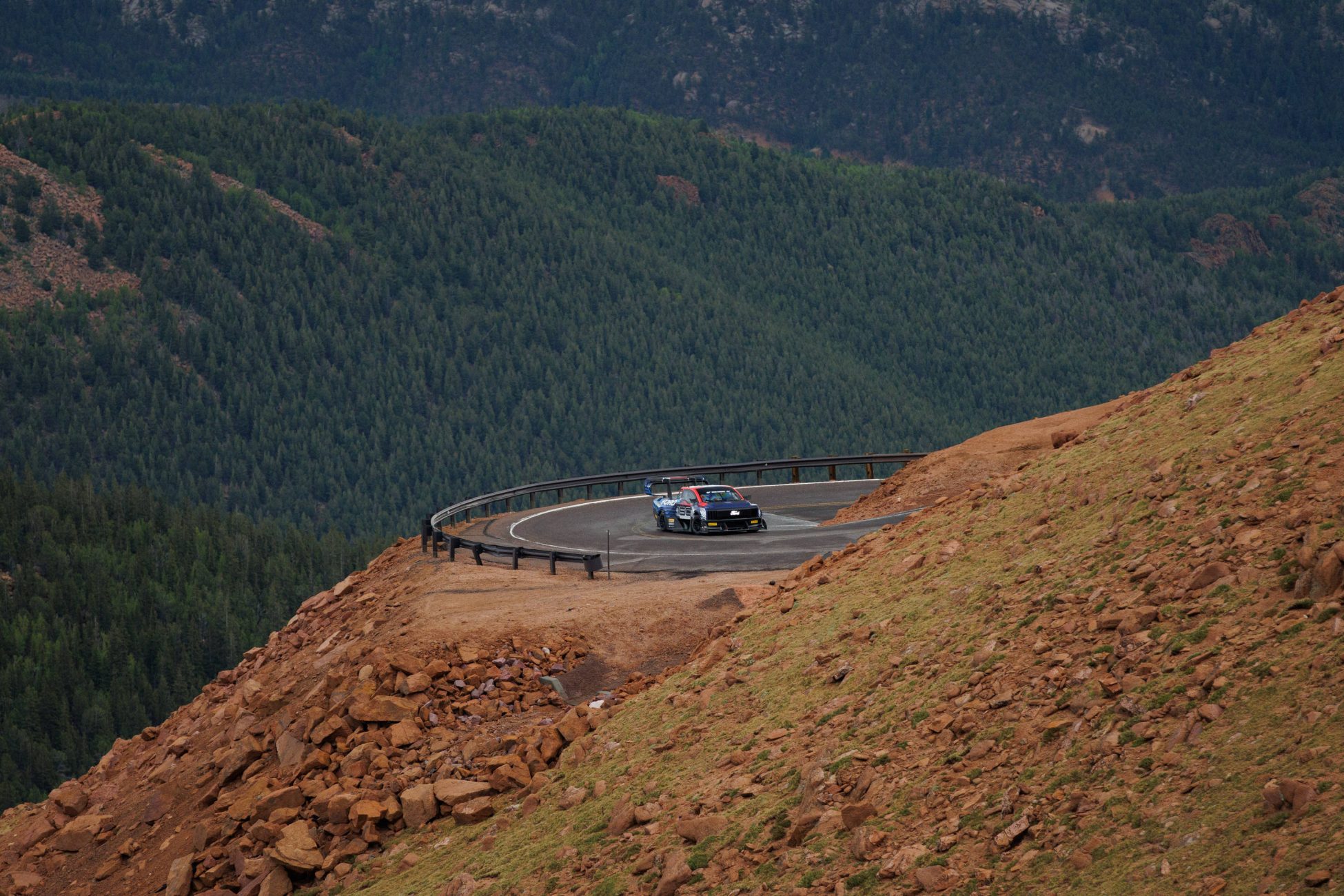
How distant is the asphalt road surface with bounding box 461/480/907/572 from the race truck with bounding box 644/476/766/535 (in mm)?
368

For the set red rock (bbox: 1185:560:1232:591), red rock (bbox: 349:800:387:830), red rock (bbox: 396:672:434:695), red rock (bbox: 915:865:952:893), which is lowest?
red rock (bbox: 349:800:387:830)

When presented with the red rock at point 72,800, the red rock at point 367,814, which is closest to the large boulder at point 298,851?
the red rock at point 367,814

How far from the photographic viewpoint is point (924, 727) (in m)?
14.1

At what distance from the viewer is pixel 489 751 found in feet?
64.6

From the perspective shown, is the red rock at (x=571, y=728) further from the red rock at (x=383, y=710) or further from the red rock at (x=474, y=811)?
the red rock at (x=383, y=710)

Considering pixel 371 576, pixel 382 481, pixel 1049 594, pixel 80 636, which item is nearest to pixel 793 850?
pixel 1049 594

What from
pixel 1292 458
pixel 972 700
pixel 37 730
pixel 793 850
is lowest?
pixel 37 730

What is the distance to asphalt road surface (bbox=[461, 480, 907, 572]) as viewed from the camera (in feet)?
103

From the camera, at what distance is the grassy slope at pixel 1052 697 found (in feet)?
36.7

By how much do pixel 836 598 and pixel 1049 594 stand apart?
16.0 feet

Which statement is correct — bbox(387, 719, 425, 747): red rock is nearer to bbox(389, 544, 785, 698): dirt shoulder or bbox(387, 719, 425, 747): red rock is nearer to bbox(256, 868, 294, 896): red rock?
bbox(389, 544, 785, 698): dirt shoulder

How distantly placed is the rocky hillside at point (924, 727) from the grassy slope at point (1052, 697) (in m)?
0.04

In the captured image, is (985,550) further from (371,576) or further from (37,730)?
(37,730)

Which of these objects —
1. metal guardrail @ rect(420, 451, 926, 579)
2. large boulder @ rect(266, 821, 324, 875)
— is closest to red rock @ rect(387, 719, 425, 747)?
large boulder @ rect(266, 821, 324, 875)
